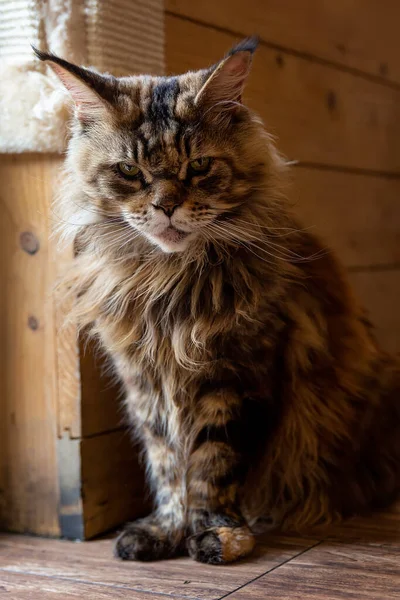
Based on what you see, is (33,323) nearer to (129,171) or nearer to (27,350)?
(27,350)

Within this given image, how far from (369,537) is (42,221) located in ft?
3.19

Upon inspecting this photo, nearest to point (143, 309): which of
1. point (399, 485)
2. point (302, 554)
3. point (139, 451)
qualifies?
point (139, 451)

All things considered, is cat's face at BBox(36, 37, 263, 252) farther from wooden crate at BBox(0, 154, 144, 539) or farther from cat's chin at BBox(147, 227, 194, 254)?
wooden crate at BBox(0, 154, 144, 539)

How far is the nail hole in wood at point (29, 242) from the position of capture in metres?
1.81

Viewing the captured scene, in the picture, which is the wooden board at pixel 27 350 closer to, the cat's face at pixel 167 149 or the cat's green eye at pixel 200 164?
the cat's face at pixel 167 149

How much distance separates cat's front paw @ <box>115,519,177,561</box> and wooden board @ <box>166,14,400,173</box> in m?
→ 1.06

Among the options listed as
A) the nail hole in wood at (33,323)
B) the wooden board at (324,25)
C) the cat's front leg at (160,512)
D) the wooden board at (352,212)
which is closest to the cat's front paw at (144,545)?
the cat's front leg at (160,512)

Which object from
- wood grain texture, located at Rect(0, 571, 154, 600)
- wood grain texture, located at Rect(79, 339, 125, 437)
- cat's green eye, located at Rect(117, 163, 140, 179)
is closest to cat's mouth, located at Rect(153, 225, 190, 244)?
cat's green eye, located at Rect(117, 163, 140, 179)

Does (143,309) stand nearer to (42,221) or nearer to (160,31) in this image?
(42,221)

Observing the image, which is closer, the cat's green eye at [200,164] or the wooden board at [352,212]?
the cat's green eye at [200,164]

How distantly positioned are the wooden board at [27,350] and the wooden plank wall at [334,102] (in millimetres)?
469

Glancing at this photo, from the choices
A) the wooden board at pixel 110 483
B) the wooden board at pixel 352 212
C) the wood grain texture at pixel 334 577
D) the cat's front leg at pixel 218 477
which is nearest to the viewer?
the wood grain texture at pixel 334 577

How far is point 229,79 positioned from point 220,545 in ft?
2.92

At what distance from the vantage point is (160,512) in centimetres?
173
